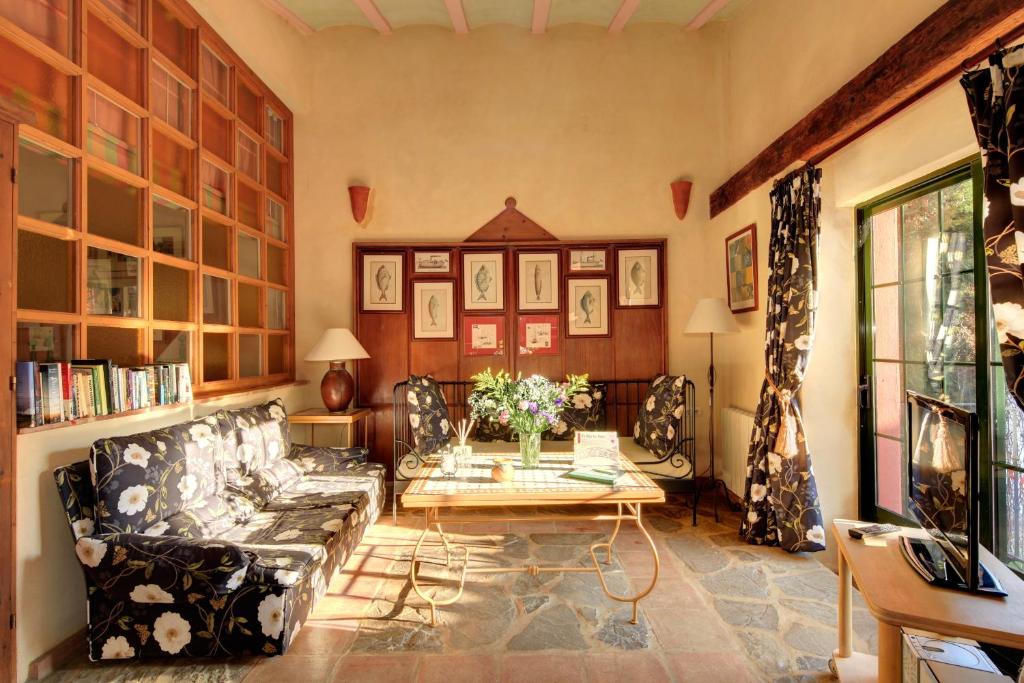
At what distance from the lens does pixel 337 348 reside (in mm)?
4219

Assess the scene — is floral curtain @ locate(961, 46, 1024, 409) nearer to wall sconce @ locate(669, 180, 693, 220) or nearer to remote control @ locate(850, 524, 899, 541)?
remote control @ locate(850, 524, 899, 541)

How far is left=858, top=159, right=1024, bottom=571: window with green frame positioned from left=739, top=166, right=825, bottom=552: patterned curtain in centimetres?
35

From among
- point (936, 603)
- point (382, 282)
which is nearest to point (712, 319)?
point (936, 603)

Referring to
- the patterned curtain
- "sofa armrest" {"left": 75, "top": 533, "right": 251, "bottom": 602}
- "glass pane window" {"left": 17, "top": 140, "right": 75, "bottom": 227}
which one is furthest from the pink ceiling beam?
"sofa armrest" {"left": 75, "top": 533, "right": 251, "bottom": 602}

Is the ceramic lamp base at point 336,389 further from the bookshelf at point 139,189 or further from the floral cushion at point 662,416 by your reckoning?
the floral cushion at point 662,416

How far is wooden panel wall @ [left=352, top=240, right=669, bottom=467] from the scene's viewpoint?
187 inches

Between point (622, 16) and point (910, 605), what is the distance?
4.55m

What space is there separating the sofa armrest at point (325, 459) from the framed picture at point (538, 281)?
195cm

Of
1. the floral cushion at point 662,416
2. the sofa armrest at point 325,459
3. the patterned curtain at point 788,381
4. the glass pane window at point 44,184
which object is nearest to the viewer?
the glass pane window at point 44,184

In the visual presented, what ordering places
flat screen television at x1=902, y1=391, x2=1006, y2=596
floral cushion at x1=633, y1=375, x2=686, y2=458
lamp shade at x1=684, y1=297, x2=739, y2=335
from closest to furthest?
flat screen television at x1=902, y1=391, x2=1006, y2=596 < lamp shade at x1=684, y1=297, x2=739, y2=335 < floral cushion at x1=633, y1=375, x2=686, y2=458

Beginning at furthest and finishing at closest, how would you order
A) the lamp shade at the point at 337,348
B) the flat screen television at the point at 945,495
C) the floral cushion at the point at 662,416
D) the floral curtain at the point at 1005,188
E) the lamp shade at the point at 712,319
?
the lamp shade at the point at 337,348, the floral cushion at the point at 662,416, the lamp shade at the point at 712,319, the floral curtain at the point at 1005,188, the flat screen television at the point at 945,495

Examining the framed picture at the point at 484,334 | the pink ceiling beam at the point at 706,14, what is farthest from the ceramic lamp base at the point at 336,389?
the pink ceiling beam at the point at 706,14

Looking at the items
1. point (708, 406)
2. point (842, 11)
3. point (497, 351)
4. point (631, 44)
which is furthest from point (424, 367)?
point (842, 11)

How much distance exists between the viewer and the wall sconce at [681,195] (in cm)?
466
